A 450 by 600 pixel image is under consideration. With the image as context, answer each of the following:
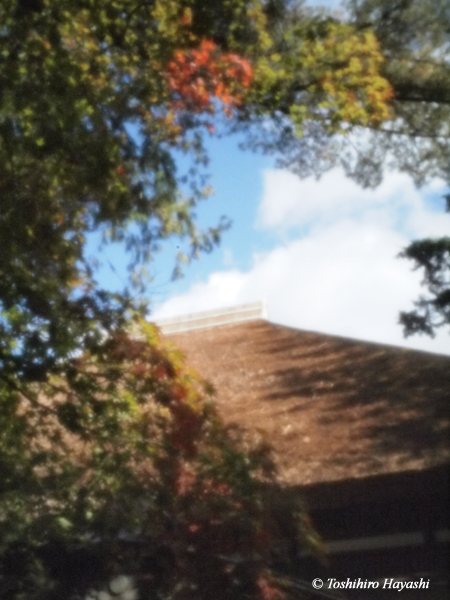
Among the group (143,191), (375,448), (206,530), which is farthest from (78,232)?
(375,448)

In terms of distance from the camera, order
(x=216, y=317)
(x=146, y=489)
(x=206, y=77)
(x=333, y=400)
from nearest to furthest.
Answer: (x=146, y=489) < (x=333, y=400) < (x=206, y=77) < (x=216, y=317)

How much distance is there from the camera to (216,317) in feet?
38.3

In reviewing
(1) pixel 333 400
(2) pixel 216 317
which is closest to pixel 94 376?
(1) pixel 333 400

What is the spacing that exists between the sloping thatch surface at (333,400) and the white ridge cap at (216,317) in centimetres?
117

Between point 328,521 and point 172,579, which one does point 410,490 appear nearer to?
point 328,521

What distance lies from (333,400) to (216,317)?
4.68m

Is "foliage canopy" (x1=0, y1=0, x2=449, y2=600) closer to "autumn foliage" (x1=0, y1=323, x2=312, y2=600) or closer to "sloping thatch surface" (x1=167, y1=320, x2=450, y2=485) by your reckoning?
"autumn foliage" (x1=0, y1=323, x2=312, y2=600)

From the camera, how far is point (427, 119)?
10.3 m

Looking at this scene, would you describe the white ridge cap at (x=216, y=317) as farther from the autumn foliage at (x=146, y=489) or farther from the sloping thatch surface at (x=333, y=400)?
the autumn foliage at (x=146, y=489)

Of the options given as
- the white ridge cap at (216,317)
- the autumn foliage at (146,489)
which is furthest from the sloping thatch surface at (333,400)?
the white ridge cap at (216,317)

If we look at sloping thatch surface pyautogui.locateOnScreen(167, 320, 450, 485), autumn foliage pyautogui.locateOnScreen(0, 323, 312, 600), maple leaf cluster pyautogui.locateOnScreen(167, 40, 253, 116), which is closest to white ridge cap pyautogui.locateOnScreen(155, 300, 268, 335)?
sloping thatch surface pyautogui.locateOnScreen(167, 320, 450, 485)

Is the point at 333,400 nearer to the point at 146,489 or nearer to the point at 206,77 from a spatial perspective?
the point at 146,489

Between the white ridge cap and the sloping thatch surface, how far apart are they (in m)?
1.17

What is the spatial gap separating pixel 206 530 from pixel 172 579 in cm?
50
